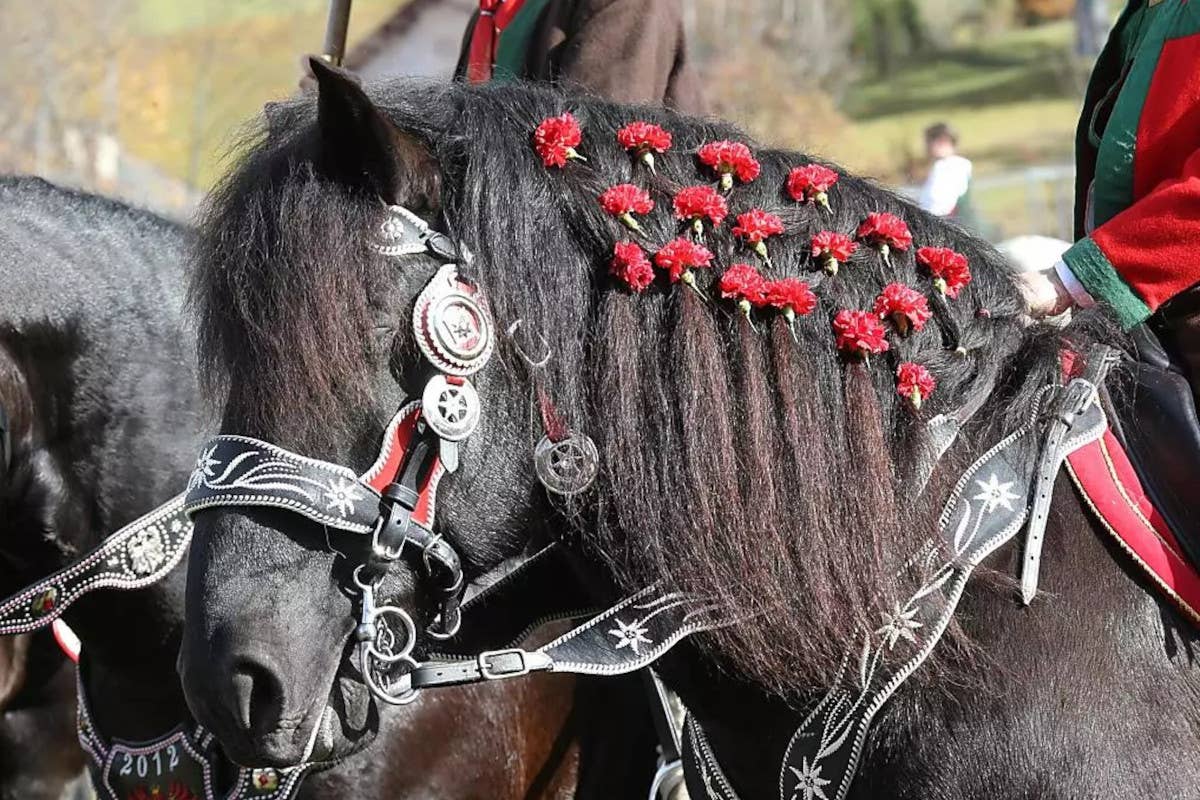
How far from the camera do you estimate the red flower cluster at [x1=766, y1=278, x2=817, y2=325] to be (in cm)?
213

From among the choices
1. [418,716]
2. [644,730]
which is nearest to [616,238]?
[418,716]

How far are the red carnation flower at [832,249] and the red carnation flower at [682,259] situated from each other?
16 cm

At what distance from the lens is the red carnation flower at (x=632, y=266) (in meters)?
2.12

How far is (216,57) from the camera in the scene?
20969mm

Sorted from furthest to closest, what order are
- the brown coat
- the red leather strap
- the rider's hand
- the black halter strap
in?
the red leather strap
the brown coat
the black halter strap
the rider's hand

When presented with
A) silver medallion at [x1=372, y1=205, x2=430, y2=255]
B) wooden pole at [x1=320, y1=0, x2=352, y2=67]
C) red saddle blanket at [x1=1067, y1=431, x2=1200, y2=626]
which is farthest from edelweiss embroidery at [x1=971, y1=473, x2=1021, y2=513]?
wooden pole at [x1=320, y1=0, x2=352, y2=67]

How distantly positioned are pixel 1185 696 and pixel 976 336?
1.87 ft

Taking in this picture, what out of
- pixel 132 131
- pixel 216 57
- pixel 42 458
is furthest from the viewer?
pixel 132 131

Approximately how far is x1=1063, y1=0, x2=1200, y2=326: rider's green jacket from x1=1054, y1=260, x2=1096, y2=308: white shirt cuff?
12mm

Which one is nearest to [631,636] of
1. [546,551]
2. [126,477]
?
[546,551]

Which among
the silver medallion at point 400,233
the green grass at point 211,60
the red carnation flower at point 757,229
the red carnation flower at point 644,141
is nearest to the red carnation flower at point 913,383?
the red carnation flower at point 757,229

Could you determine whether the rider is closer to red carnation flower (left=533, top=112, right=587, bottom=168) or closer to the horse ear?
red carnation flower (left=533, top=112, right=587, bottom=168)

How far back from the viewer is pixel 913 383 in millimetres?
2170

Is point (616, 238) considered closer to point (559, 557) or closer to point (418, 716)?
point (559, 557)
